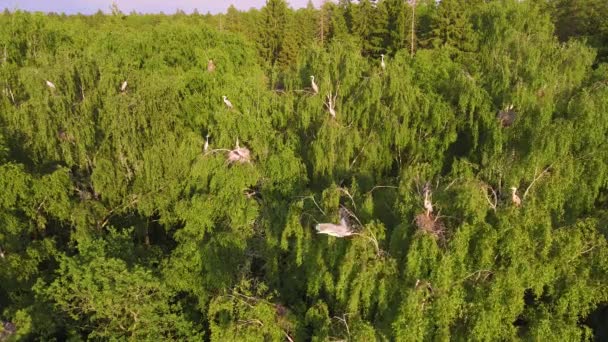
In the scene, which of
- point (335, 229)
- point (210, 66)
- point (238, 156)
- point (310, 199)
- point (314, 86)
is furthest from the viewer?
point (210, 66)

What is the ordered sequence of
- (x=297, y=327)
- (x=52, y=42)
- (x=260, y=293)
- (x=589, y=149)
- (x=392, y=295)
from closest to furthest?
(x=392, y=295) → (x=297, y=327) → (x=260, y=293) → (x=589, y=149) → (x=52, y=42)

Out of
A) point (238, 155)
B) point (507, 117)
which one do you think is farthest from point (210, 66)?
point (507, 117)

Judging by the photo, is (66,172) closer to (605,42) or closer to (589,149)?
(589,149)

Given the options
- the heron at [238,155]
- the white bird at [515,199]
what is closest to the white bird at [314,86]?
the heron at [238,155]

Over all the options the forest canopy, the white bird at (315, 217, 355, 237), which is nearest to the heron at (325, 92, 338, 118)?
the forest canopy

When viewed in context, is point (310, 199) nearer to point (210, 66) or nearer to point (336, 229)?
point (336, 229)

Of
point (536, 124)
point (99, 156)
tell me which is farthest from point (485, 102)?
point (99, 156)
